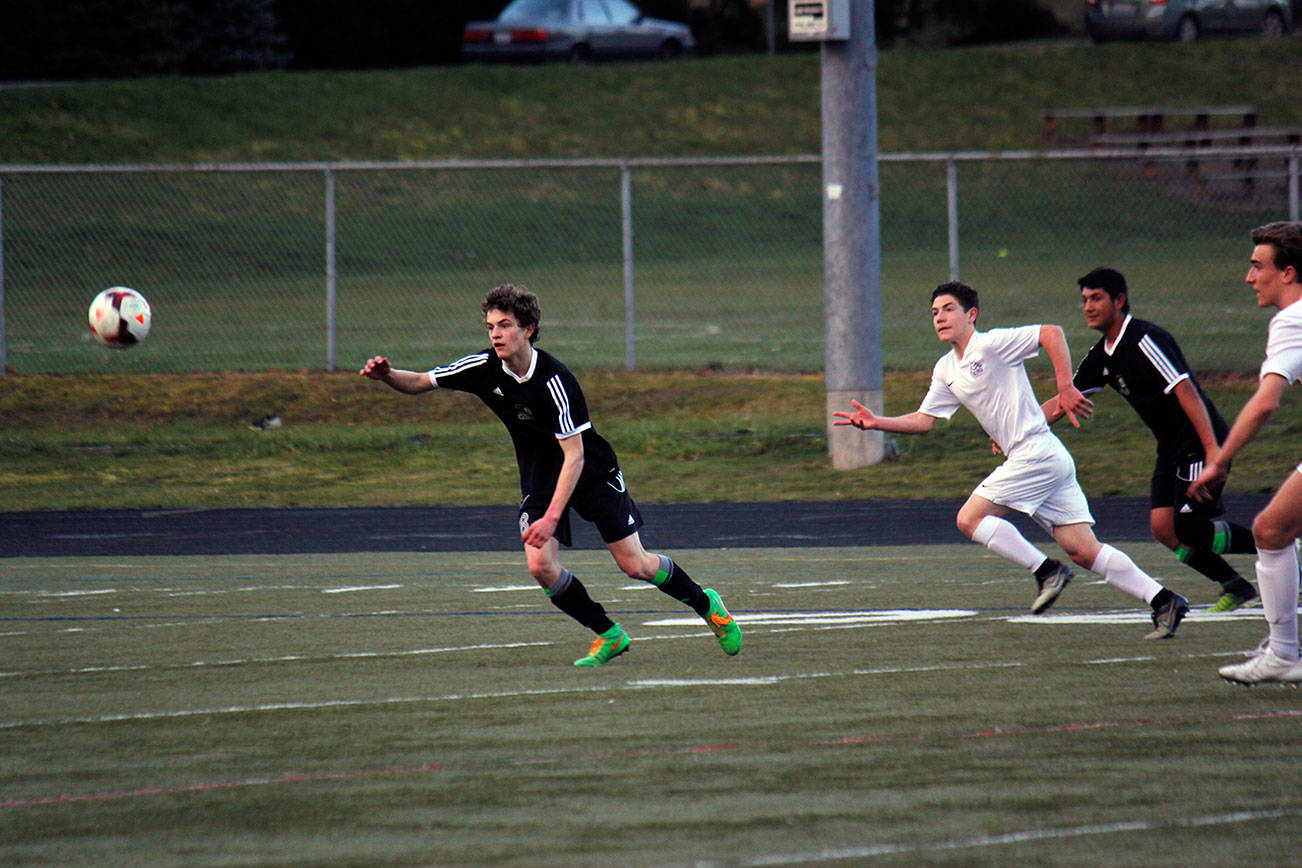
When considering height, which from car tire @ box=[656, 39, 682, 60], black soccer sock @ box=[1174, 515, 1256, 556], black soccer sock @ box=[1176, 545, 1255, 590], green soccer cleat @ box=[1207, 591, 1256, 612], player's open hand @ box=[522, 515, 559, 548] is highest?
car tire @ box=[656, 39, 682, 60]

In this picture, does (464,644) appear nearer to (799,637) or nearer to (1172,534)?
(799,637)

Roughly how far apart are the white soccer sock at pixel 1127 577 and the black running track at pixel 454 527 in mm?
3747

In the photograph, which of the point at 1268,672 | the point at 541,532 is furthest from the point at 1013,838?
the point at 541,532

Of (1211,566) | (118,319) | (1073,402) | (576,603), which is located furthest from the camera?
(118,319)

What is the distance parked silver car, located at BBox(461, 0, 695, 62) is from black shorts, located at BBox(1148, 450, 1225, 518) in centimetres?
3226

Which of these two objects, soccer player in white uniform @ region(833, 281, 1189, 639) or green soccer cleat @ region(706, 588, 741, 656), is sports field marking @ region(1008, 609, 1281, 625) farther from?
green soccer cleat @ region(706, 588, 741, 656)

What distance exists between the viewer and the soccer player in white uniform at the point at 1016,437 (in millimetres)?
Answer: 7926

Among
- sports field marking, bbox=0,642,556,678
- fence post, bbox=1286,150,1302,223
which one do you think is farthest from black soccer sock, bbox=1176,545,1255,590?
fence post, bbox=1286,150,1302,223

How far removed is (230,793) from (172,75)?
112ft

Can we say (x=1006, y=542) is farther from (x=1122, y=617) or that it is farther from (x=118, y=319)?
(x=118, y=319)

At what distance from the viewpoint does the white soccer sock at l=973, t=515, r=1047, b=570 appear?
8.03 metres

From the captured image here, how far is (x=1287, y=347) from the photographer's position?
6121mm

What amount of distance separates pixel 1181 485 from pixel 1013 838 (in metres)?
4.17

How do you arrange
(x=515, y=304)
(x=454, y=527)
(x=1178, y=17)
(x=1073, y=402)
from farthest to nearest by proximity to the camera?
(x=1178, y=17)
(x=454, y=527)
(x=1073, y=402)
(x=515, y=304)
